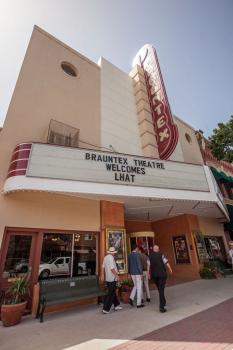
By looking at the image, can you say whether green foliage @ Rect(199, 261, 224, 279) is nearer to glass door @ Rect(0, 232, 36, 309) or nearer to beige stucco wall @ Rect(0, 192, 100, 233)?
beige stucco wall @ Rect(0, 192, 100, 233)

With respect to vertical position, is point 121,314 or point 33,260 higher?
point 33,260

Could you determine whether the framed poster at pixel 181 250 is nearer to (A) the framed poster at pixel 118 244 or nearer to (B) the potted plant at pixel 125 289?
(A) the framed poster at pixel 118 244

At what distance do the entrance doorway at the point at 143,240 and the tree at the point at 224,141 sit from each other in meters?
7.00

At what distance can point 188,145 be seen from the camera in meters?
14.8

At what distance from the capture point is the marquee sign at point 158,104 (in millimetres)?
9906

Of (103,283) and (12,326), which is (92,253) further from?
(12,326)

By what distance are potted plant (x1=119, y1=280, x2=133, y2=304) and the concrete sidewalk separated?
537 mm

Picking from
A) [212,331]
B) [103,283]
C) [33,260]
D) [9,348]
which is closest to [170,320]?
[212,331]

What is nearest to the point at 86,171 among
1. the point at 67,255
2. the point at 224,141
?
the point at 67,255

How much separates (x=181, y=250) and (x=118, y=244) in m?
5.70

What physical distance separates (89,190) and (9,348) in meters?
4.04

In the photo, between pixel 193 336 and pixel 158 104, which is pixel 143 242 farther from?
pixel 158 104

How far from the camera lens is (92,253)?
7.75 metres

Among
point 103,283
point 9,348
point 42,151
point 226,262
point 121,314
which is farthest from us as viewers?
point 226,262
